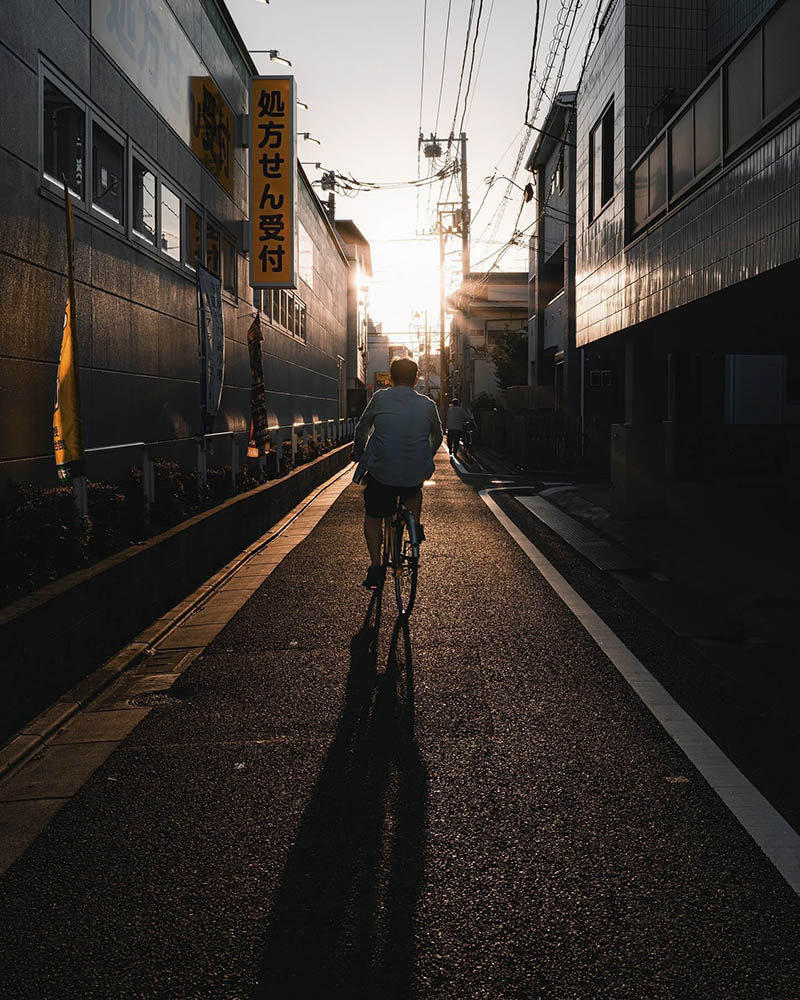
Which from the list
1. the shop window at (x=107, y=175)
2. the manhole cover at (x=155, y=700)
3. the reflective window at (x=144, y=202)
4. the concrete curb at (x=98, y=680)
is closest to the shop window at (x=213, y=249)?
the reflective window at (x=144, y=202)

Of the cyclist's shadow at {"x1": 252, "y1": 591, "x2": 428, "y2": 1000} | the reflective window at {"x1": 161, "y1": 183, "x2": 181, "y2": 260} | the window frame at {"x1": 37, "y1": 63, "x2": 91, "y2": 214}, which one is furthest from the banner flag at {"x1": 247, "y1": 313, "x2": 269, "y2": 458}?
the cyclist's shadow at {"x1": 252, "y1": 591, "x2": 428, "y2": 1000}

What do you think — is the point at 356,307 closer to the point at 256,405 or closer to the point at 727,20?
the point at 256,405

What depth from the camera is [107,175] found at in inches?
392

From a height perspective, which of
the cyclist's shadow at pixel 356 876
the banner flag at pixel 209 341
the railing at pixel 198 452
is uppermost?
the banner flag at pixel 209 341

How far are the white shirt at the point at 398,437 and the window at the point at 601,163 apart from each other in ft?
30.5

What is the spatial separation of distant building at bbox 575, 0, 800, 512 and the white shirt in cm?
306

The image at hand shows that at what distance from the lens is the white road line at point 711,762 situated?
143 inches

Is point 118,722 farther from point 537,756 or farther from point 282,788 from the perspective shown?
point 537,756

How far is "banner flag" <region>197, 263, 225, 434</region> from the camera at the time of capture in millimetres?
12406

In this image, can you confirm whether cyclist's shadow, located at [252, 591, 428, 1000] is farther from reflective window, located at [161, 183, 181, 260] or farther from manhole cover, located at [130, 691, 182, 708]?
reflective window, located at [161, 183, 181, 260]

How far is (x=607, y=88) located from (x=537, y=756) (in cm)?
1335

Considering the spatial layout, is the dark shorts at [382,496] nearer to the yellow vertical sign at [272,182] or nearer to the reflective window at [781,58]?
the reflective window at [781,58]

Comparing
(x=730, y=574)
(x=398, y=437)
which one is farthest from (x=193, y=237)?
(x=730, y=574)

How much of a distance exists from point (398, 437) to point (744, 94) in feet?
14.9
